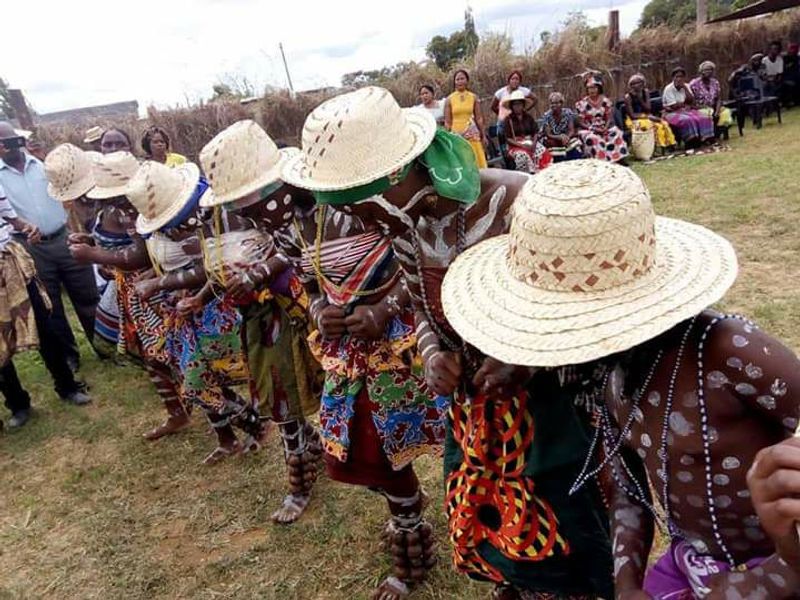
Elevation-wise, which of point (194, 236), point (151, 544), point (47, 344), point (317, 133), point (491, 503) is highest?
point (317, 133)

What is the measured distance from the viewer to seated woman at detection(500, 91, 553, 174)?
912 cm

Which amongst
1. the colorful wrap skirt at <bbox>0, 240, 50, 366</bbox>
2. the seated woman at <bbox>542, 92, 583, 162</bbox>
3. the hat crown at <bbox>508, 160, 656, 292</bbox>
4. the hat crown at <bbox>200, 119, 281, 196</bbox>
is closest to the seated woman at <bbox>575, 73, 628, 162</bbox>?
the seated woman at <bbox>542, 92, 583, 162</bbox>

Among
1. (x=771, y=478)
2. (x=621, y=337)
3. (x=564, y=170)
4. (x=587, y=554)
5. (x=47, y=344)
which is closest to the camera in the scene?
(x=771, y=478)

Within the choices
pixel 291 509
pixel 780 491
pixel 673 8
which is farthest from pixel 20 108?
pixel 673 8

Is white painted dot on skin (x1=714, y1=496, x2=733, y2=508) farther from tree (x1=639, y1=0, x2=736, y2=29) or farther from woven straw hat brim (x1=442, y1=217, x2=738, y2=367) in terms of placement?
tree (x1=639, y1=0, x2=736, y2=29)

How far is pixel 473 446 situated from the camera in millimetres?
1705

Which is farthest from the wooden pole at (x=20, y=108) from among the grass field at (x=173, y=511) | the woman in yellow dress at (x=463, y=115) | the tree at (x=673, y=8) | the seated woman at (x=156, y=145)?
the tree at (x=673, y=8)

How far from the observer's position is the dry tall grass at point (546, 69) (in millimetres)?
11375

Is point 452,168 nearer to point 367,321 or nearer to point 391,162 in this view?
point 391,162

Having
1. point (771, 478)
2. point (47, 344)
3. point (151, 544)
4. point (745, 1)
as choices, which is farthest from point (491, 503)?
point (745, 1)

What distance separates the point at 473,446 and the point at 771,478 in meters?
0.95

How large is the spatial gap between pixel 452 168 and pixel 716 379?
0.90 meters

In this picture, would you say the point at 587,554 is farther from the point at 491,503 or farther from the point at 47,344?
the point at 47,344

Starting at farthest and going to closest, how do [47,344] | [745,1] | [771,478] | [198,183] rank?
[745,1] → [47,344] → [198,183] → [771,478]
